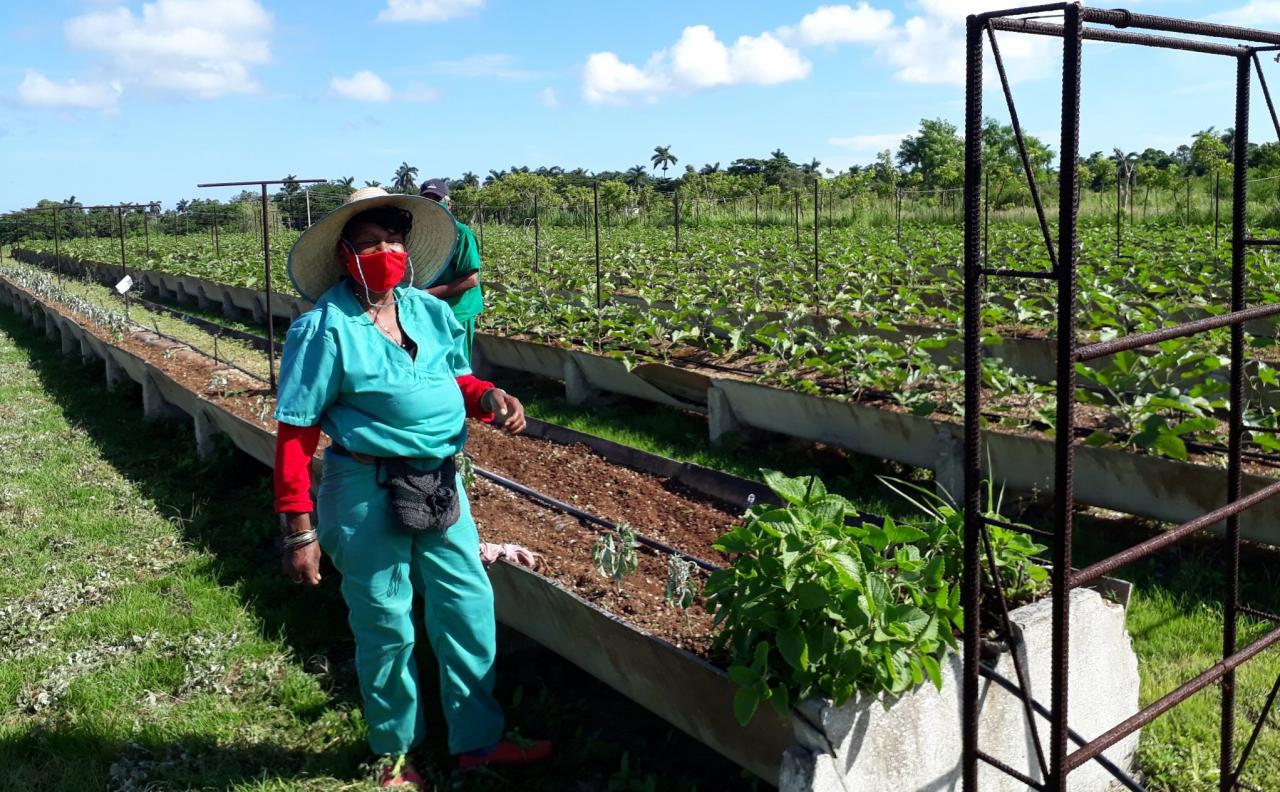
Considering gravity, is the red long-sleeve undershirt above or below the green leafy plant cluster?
above

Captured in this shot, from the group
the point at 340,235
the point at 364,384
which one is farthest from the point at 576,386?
the point at 364,384

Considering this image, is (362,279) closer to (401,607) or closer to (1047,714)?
(401,607)

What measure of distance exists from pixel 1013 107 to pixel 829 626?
1250mm

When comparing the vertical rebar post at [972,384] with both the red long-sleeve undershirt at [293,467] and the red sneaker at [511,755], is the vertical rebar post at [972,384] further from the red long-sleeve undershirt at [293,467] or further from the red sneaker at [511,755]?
the red long-sleeve undershirt at [293,467]

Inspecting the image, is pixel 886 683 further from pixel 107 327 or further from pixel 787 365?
pixel 107 327

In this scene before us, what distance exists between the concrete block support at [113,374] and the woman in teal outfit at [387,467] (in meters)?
7.67

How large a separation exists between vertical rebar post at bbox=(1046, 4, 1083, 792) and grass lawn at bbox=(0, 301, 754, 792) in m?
1.34

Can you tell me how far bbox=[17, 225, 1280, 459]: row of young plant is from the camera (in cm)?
559

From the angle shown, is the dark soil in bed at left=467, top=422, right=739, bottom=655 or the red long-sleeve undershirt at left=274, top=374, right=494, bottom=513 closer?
the red long-sleeve undershirt at left=274, top=374, right=494, bottom=513

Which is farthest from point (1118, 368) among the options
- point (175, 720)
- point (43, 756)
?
point (43, 756)

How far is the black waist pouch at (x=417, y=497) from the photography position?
10.1ft

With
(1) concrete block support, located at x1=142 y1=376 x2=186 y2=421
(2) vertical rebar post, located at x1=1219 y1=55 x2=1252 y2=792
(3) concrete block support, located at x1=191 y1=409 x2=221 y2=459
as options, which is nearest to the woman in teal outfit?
(2) vertical rebar post, located at x1=1219 y1=55 x2=1252 y2=792

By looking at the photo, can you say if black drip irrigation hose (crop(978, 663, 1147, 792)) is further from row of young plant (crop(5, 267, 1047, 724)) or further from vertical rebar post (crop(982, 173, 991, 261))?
vertical rebar post (crop(982, 173, 991, 261))

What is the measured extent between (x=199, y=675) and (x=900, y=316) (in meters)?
6.39
